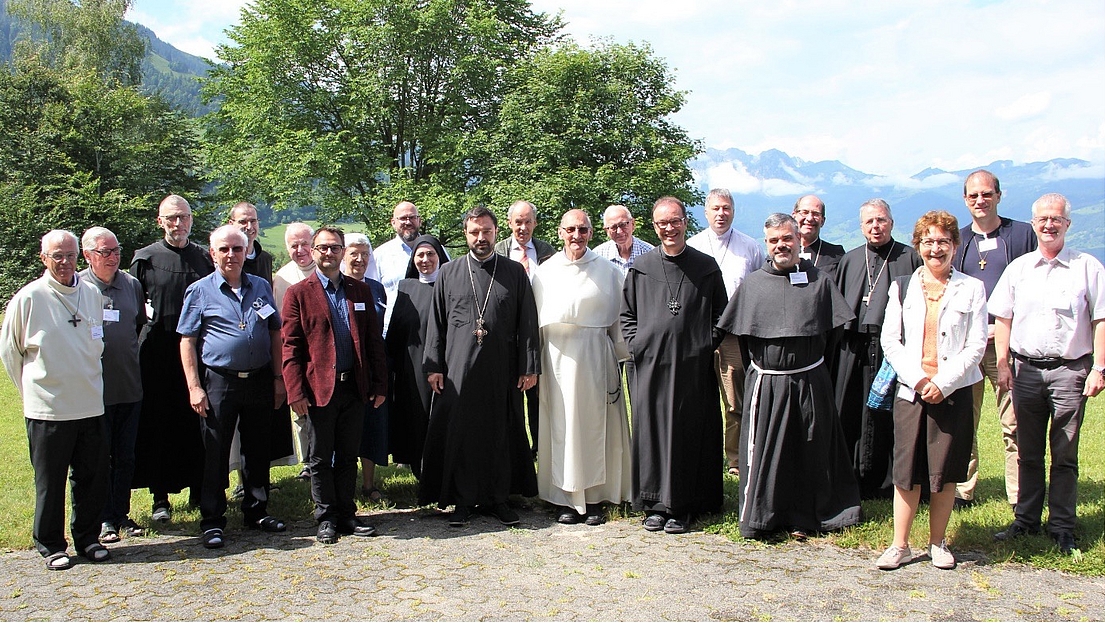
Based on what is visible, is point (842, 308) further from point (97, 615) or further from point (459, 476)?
point (97, 615)

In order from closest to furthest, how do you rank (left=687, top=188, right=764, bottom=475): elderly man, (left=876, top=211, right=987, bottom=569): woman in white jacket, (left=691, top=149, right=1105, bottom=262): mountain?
(left=876, top=211, right=987, bottom=569): woman in white jacket
(left=687, top=188, right=764, bottom=475): elderly man
(left=691, top=149, right=1105, bottom=262): mountain

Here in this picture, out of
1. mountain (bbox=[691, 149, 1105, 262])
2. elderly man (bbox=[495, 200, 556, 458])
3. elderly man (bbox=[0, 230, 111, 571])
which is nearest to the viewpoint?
elderly man (bbox=[0, 230, 111, 571])

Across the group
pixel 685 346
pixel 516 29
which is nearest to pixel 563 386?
pixel 685 346

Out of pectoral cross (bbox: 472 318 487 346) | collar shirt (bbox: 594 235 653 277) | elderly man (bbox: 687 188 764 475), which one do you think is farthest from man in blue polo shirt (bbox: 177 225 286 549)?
elderly man (bbox: 687 188 764 475)

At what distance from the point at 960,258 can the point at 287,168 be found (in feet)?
88.7

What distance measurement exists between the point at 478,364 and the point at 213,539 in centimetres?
206

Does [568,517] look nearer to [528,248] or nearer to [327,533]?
[327,533]

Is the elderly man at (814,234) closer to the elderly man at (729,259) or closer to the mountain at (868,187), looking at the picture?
the elderly man at (729,259)

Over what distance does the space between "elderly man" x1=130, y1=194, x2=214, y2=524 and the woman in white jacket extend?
15.7 ft

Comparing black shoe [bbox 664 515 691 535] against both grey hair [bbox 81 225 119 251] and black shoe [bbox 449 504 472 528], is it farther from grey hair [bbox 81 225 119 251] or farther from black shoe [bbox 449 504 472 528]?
grey hair [bbox 81 225 119 251]

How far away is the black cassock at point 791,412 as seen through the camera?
534 centimetres

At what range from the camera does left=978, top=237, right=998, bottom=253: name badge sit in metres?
5.95

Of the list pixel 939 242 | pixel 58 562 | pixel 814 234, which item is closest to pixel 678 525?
pixel 939 242

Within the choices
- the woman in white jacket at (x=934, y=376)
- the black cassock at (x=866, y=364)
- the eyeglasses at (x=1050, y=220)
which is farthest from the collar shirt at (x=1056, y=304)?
the black cassock at (x=866, y=364)
